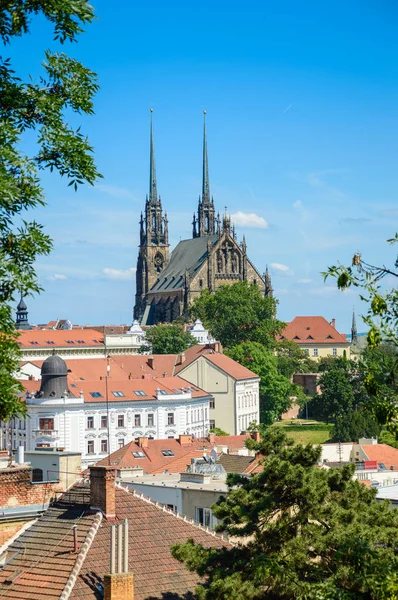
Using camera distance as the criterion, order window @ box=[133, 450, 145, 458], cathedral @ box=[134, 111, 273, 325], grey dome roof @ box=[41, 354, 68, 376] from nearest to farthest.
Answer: window @ box=[133, 450, 145, 458] < grey dome roof @ box=[41, 354, 68, 376] < cathedral @ box=[134, 111, 273, 325]

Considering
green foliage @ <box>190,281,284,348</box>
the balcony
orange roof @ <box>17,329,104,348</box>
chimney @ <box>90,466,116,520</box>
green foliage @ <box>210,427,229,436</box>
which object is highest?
green foliage @ <box>190,281,284,348</box>

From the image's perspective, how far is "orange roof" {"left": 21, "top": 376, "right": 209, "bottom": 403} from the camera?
8706 cm

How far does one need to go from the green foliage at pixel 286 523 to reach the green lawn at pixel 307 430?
7050 cm

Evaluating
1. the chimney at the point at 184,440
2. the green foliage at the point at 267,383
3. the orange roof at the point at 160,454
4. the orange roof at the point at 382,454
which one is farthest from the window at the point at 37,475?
the green foliage at the point at 267,383

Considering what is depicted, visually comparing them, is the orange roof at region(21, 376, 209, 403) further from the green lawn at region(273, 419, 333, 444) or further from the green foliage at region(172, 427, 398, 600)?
the green foliage at region(172, 427, 398, 600)

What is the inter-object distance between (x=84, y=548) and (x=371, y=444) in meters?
49.4

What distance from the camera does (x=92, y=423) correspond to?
85.9 m

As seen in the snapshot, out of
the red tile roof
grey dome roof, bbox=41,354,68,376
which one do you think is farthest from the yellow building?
the red tile roof

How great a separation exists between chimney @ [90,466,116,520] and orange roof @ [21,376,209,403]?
197 ft

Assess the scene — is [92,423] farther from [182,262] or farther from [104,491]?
[182,262]

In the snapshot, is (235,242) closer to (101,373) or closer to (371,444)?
(101,373)

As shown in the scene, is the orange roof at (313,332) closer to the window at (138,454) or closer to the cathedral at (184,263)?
the cathedral at (184,263)

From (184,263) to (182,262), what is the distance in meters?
1.17

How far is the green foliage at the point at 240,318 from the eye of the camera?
138 meters
